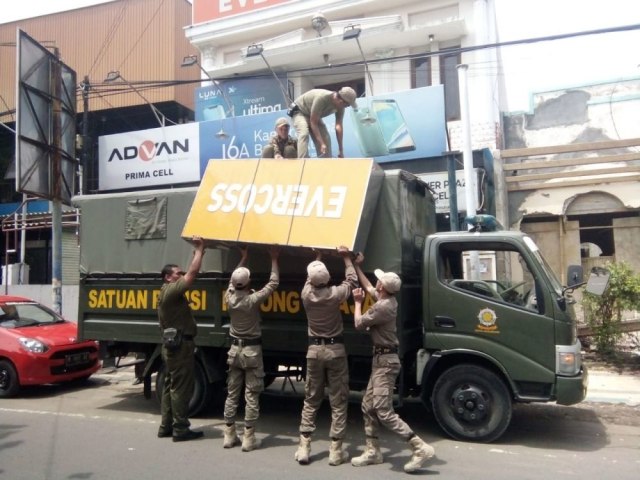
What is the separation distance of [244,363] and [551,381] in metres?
2.97

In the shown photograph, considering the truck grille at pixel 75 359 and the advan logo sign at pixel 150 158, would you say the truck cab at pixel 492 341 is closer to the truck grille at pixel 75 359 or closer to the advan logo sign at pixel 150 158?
the truck grille at pixel 75 359

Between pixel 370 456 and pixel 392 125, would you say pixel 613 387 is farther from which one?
pixel 392 125

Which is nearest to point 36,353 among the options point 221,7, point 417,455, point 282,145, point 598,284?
point 282,145

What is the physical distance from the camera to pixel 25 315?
30.6ft

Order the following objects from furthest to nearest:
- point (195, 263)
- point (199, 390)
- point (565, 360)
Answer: point (199, 390) → point (195, 263) → point (565, 360)

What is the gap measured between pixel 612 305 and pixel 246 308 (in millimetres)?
6735

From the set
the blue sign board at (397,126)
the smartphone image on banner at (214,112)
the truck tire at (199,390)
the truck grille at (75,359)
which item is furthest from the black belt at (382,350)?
the smartphone image on banner at (214,112)

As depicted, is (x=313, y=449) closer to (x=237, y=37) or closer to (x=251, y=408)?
(x=251, y=408)

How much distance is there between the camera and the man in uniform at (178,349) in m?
5.76

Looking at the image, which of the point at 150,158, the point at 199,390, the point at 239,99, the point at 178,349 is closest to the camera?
the point at 178,349

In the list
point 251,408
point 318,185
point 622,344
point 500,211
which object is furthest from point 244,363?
point 500,211

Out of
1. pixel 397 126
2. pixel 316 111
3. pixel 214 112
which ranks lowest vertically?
pixel 316 111

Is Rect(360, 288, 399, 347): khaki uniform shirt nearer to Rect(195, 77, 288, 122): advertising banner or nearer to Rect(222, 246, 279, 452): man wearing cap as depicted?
Rect(222, 246, 279, 452): man wearing cap

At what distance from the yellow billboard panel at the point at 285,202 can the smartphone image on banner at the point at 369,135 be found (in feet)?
22.3
